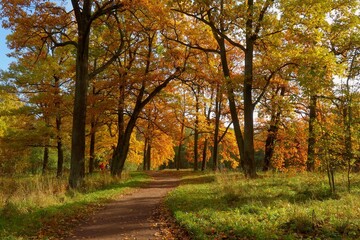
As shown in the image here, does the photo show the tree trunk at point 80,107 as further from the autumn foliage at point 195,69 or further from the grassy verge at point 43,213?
the grassy verge at point 43,213

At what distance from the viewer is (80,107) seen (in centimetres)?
1413

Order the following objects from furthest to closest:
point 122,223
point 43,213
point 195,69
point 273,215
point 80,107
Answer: point 195,69
point 80,107
point 122,223
point 43,213
point 273,215

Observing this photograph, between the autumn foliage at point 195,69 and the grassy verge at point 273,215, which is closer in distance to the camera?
the grassy verge at point 273,215

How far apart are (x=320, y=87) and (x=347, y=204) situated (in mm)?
3273

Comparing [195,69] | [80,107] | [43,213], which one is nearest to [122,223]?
[43,213]

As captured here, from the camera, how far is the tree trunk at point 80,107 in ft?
46.3

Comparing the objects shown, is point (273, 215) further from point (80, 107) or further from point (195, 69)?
point (195, 69)

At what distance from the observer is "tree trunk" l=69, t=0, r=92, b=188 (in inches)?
555

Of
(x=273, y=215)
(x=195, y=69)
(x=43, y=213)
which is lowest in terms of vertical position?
(x=43, y=213)

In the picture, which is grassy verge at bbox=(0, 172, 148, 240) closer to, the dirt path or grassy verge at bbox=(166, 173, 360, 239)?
the dirt path

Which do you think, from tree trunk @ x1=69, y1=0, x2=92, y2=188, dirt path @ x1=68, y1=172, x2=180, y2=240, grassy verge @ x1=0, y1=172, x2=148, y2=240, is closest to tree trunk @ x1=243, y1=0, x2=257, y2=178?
dirt path @ x1=68, y1=172, x2=180, y2=240

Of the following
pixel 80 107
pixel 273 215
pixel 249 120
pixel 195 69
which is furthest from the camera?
pixel 195 69

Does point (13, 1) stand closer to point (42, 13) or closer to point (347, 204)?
point (42, 13)

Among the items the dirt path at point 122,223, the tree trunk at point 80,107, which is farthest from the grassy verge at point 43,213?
the tree trunk at point 80,107
